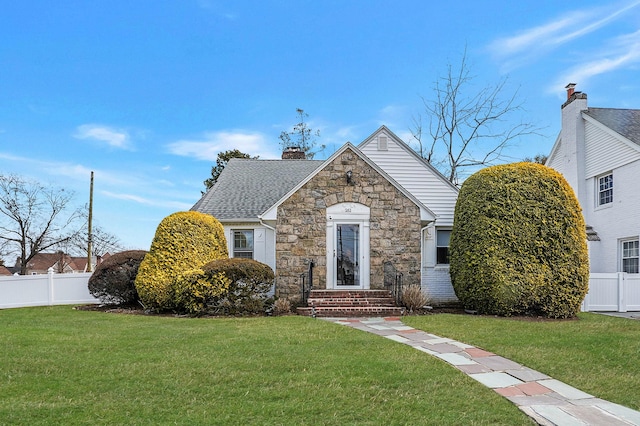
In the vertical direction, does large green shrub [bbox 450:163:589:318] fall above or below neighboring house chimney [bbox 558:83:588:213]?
below

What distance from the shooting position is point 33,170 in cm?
2409

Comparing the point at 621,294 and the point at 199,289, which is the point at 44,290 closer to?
the point at 199,289

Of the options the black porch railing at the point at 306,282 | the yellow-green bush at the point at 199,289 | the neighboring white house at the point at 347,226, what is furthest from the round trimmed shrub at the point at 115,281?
the black porch railing at the point at 306,282

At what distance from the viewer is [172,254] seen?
1320 centimetres

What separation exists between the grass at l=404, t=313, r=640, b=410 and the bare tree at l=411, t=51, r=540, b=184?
13439mm

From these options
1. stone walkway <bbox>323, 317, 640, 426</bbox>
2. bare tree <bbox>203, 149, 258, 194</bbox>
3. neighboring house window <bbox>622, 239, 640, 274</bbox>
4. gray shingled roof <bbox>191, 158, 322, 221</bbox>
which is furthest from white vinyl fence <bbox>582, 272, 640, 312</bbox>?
bare tree <bbox>203, 149, 258, 194</bbox>

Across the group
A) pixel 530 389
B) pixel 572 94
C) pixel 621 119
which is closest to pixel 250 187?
pixel 572 94

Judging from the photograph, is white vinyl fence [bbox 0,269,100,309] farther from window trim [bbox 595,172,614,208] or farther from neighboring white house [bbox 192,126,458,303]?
window trim [bbox 595,172,614,208]

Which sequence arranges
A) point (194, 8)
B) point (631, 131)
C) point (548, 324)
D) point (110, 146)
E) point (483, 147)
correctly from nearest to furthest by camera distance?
point (548, 324) → point (194, 8) → point (631, 131) → point (110, 146) → point (483, 147)

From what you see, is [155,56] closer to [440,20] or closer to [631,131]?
[440,20]

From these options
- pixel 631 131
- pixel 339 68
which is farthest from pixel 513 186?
pixel 339 68

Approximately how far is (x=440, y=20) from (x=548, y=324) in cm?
946

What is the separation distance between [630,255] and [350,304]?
32.8ft

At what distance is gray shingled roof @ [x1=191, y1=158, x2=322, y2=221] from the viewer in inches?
635
